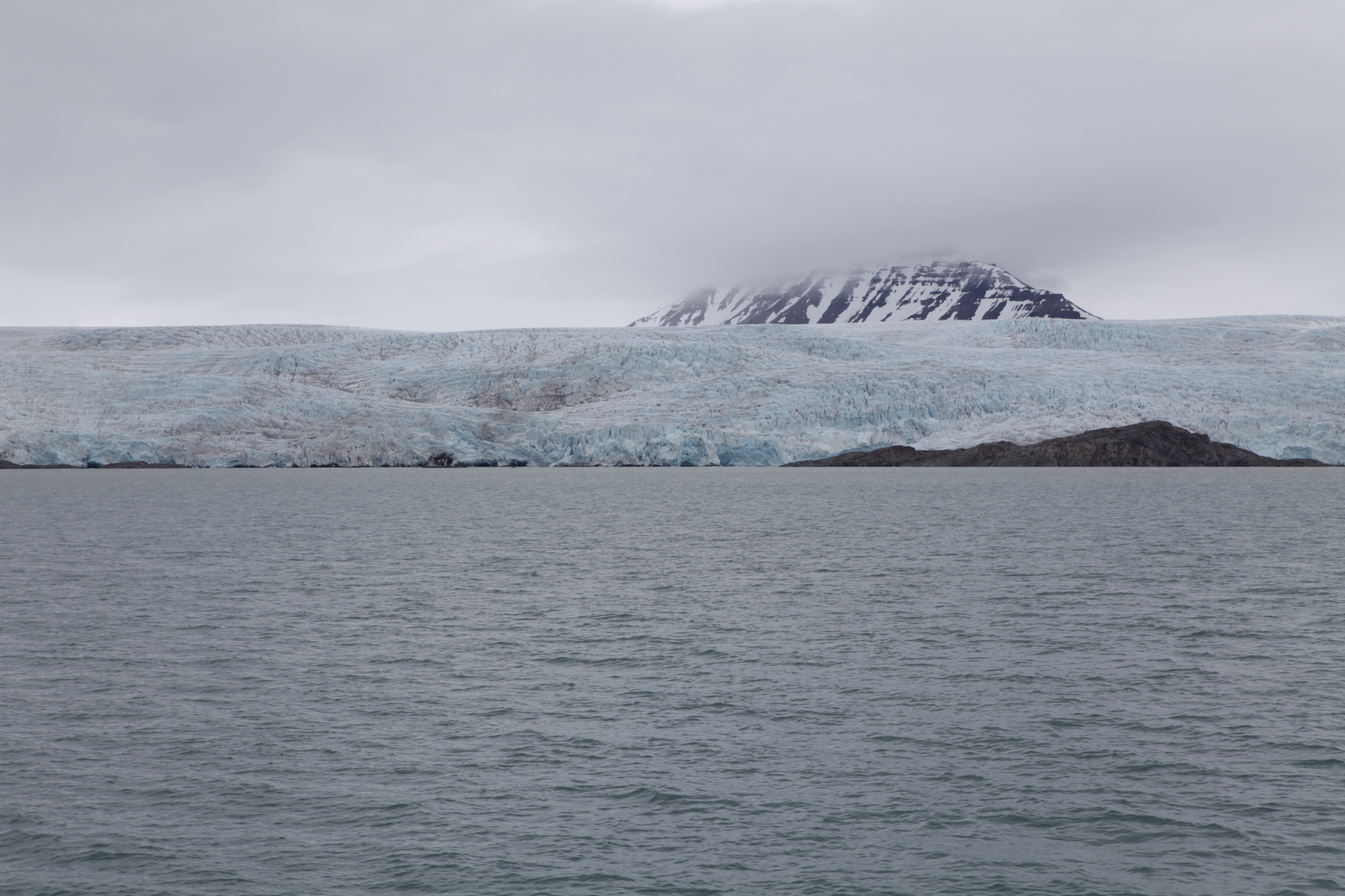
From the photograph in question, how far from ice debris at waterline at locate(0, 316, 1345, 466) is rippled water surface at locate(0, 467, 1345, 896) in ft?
198

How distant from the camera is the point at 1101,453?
96.4 metres

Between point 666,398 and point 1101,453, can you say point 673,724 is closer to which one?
point 666,398

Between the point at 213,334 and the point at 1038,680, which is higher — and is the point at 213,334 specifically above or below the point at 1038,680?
above

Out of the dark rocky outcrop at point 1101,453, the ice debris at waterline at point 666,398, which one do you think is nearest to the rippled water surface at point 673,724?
the ice debris at waterline at point 666,398

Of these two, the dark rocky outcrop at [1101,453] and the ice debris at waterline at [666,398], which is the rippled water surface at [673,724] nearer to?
the ice debris at waterline at [666,398]

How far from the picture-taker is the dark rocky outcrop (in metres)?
93.5

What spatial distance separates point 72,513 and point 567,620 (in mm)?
35481

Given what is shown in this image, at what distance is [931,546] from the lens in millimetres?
33375

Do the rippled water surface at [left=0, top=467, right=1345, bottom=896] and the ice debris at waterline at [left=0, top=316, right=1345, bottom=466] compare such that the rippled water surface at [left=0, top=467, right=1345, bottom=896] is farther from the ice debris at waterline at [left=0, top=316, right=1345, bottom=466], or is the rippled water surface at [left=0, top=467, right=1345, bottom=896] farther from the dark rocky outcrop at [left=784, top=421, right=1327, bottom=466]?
the dark rocky outcrop at [left=784, top=421, right=1327, bottom=466]

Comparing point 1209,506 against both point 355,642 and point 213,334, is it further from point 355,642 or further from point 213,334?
point 213,334

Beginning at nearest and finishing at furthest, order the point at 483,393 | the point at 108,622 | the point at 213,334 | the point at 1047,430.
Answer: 1. the point at 108,622
2. the point at 1047,430
3. the point at 483,393
4. the point at 213,334

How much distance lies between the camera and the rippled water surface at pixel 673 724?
9.12m

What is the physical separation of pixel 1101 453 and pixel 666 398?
3952cm

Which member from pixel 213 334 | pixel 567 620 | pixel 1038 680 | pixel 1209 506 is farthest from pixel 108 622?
pixel 213 334
